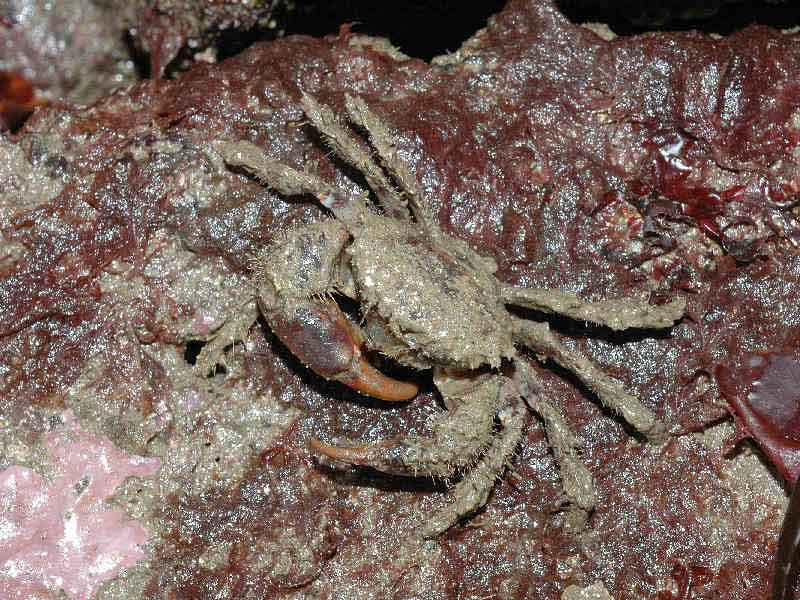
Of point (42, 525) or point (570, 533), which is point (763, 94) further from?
point (42, 525)

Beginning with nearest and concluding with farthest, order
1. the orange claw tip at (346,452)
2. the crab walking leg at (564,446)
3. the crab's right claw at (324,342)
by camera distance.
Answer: the orange claw tip at (346,452) → the crab's right claw at (324,342) → the crab walking leg at (564,446)

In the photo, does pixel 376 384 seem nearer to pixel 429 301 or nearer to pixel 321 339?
pixel 321 339

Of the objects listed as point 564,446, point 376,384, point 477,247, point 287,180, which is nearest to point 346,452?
point 376,384

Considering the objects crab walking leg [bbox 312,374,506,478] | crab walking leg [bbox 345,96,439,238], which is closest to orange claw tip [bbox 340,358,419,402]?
crab walking leg [bbox 312,374,506,478]

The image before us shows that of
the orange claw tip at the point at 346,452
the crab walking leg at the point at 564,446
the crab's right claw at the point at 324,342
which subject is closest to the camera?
the orange claw tip at the point at 346,452

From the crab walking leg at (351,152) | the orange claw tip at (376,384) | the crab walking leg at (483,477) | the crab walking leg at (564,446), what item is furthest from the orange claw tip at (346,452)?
the crab walking leg at (351,152)

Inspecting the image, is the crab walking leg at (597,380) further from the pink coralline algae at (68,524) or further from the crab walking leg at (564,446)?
the pink coralline algae at (68,524)

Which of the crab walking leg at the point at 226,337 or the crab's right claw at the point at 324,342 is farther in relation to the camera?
the crab walking leg at the point at 226,337
